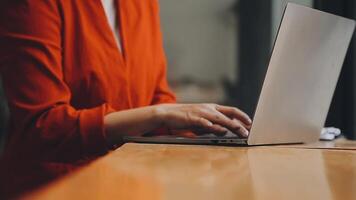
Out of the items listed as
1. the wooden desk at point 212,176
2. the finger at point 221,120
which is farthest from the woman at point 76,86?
the wooden desk at point 212,176

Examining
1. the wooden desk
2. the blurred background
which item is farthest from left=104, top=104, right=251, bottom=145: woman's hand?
the blurred background

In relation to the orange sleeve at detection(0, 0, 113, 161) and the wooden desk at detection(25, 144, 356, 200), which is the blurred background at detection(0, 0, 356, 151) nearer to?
the orange sleeve at detection(0, 0, 113, 161)

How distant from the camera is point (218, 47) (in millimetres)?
1923

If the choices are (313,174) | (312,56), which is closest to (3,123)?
(312,56)

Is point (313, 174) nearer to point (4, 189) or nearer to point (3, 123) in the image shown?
point (4, 189)

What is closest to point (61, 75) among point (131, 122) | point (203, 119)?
point (131, 122)

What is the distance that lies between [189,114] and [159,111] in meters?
0.06

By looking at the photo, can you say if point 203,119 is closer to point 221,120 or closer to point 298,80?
point 221,120

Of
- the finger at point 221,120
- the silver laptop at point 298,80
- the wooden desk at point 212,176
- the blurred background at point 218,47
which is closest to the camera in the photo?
the wooden desk at point 212,176

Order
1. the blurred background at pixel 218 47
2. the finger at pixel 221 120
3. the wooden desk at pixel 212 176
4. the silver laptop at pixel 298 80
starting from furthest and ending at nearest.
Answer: the blurred background at pixel 218 47, the finger at pixel 221 120, the silver laptop at pixel 298 80, the wooden desk at pixel 212 176

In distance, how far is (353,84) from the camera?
68.9 inches

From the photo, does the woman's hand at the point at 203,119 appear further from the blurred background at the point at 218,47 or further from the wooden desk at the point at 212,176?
the blurred background at the point at 218,47

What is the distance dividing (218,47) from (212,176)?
1.39 meters

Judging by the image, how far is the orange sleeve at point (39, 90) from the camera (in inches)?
40.4
